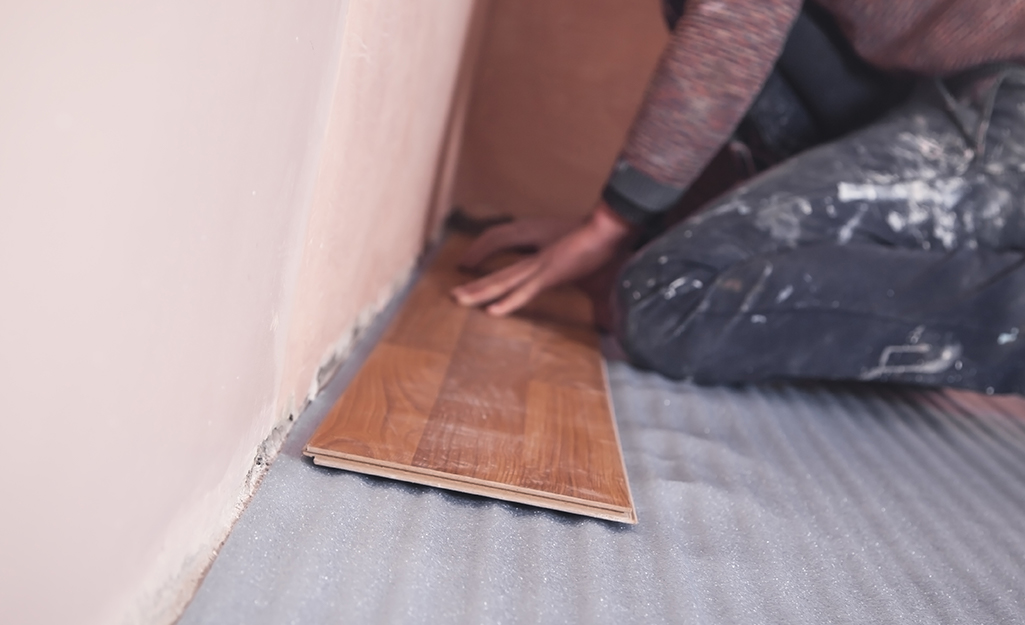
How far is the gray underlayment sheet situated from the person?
0.35ft

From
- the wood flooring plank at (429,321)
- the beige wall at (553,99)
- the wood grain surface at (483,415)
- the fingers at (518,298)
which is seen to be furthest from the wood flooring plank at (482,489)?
the beige wall at (553,99)

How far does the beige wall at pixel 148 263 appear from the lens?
276 mm

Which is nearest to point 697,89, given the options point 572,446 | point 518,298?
point 518,298

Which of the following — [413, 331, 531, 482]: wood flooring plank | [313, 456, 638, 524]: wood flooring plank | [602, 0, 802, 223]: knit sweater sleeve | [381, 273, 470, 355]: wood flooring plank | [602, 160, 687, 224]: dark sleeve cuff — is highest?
[602, 0, 802, 223]: knit sweater sleeve

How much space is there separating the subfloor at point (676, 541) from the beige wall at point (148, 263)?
0.06m

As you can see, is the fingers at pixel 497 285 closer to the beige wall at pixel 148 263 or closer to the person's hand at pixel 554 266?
the person's hand at pixel 554 266

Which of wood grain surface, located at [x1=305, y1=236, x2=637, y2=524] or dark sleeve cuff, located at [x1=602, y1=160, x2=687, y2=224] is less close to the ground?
dark sleeve cuff, located at [x1=602, y1=160, x2=687, y2=224]

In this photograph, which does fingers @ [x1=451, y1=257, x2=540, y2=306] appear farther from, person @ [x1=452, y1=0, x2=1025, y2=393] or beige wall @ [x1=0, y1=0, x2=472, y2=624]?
beige wall @ [x1=0, y1=0, x2=472, y2=624]

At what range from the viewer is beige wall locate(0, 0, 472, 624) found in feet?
0.91

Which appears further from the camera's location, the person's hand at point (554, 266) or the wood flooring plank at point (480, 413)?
the person's hand at point (554, 266)

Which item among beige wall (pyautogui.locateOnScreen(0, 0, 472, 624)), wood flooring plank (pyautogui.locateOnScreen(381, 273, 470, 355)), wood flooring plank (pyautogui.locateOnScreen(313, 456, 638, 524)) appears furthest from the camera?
wood flooring plank (pyautogui.locateOnScreen(381, 273, 470, 355))

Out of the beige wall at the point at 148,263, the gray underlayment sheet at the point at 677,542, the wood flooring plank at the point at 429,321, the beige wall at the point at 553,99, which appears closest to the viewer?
the beige wall at the point at 148,263

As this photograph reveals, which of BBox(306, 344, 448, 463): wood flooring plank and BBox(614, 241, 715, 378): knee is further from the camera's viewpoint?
BBox(614, 241, 715, 378): knee

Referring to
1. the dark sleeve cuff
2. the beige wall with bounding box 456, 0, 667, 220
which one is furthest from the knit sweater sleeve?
the beige wall with bounding box 456, 0, 667, 220
